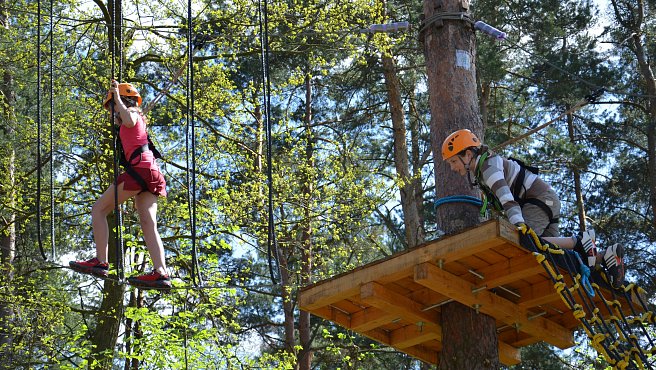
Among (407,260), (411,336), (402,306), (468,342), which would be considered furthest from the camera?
(411,336)

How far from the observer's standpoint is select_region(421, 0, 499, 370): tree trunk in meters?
7.36

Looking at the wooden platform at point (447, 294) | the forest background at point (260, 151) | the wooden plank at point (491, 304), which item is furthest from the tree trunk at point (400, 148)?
the wooden plank at point (491, 304)

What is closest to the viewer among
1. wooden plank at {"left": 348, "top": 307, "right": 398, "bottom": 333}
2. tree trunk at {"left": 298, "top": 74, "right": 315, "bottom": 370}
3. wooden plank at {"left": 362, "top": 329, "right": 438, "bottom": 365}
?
wooden plank at {"left": 348, "top": 307, "right": 398, "bottom": 333}

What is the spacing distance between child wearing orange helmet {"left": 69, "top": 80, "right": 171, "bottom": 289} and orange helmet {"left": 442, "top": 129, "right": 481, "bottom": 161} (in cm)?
226

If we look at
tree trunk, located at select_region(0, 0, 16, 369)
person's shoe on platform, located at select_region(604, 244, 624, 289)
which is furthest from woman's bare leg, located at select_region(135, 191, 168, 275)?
tree trunk, located at select_region(0, 0, 16, 369)

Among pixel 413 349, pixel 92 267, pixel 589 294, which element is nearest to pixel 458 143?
pixel 589 294

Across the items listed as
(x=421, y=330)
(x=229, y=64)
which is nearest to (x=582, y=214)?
(x=229, y=64)

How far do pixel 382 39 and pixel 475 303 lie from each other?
31.0ft

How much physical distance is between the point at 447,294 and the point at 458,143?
1.15m

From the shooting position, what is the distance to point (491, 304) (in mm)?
7363

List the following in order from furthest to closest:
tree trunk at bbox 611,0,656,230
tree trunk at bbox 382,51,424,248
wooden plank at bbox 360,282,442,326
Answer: tree trunk at bbox 611,0,656,230 < tree trunk at bbox 382,51,424,248 < wooden plank at bbox 360,282,442,326

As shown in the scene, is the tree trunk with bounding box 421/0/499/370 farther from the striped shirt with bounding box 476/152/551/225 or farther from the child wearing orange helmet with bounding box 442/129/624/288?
the striped shirt with bounding box 476/152/551/225

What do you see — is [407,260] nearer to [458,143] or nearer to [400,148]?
[458,143]

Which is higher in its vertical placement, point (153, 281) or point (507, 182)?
point (507, 182)
